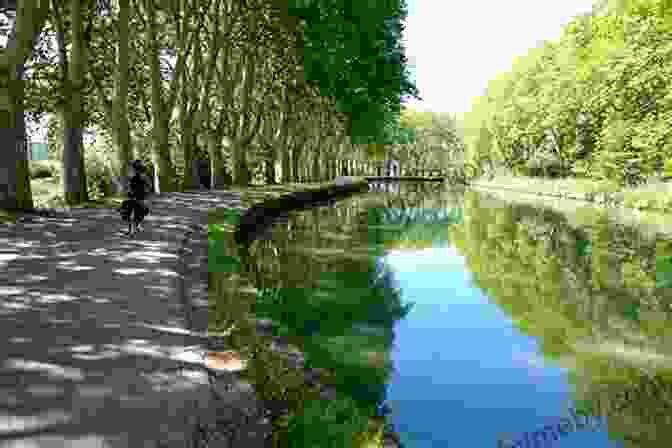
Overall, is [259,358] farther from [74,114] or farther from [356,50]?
[356,50]

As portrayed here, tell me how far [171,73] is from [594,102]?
30.4 m

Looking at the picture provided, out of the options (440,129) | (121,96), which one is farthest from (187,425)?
(440,129)

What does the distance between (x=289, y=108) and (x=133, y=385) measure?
120 feet

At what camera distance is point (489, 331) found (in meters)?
9.66

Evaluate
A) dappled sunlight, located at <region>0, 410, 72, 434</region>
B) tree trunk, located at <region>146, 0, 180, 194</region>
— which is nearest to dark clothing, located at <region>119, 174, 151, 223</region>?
dappled sunlight, located at <region>0, 410, 72, 434</region>

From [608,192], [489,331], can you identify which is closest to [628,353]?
[489,331]

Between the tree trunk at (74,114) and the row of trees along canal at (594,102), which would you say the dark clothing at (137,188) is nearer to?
the tree trunk at (74,114)

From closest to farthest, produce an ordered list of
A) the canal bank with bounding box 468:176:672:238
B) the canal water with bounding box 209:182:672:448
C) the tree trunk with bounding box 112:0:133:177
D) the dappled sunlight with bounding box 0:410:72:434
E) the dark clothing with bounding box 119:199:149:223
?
the dappled sunlight with bounding box 0:410:72:434
the canal water with bounding box 209:182:672:448
the dark clothing with bounding box 119:199:149:223
the tree trunk with bounding box 112:0:133:177
the canal bank with bounding box 468:176:672:238

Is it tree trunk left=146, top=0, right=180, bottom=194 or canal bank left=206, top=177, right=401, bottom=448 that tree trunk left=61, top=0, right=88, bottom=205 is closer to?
tree trunk left=146, top=0, right=180, bottom=194

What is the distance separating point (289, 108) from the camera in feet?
131

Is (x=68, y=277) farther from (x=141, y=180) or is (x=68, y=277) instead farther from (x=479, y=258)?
(x=479, y=258)

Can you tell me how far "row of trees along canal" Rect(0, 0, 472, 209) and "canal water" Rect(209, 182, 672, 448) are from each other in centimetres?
739

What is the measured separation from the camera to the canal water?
6312mm

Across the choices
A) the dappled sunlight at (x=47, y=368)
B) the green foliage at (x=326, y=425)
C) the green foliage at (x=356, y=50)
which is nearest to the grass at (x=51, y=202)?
the dappled sunlight at (x=47, y=368)
